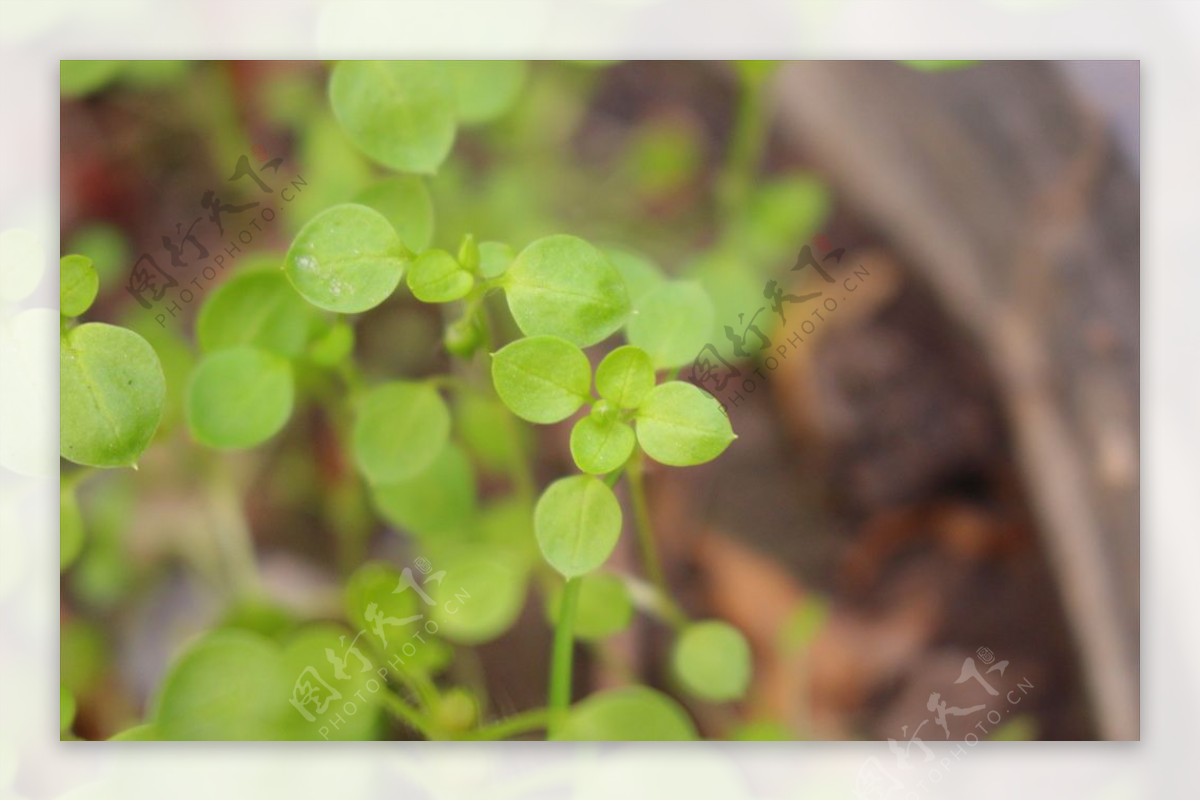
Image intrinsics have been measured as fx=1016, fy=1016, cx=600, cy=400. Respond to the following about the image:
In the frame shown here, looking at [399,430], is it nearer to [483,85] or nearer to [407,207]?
[407,207]

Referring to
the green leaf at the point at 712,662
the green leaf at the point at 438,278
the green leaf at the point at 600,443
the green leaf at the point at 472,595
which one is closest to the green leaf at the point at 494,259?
the green leaf at the point at 438,278

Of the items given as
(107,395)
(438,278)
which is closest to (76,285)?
(107,395)

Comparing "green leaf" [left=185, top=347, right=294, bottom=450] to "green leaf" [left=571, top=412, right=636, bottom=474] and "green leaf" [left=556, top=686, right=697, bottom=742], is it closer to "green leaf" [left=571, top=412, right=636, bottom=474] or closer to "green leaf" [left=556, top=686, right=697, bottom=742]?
"green leaf" [left=571, top=412, right=636, bottom=474]

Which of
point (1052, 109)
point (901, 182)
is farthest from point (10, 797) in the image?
point (1052, 109)

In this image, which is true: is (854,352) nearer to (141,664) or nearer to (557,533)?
(557,533)

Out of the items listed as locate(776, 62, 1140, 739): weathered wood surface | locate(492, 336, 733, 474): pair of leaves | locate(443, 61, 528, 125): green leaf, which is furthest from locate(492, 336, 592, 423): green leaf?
locate(776, 62, 1140, 739): weathered wood surface

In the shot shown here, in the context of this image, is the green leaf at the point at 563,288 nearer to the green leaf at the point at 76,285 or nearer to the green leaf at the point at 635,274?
the green leaf at the point at 635,274
